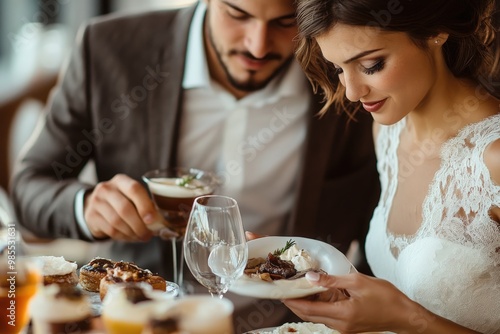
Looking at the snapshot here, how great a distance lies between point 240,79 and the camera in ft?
9.60

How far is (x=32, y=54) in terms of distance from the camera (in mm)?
5852

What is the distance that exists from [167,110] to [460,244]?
1.40 m

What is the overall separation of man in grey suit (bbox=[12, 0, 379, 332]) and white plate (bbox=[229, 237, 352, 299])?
96 cm

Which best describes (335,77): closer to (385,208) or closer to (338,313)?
(385,208)

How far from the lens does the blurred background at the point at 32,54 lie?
5246 mm

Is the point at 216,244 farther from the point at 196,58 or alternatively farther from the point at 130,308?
the point at 196,58

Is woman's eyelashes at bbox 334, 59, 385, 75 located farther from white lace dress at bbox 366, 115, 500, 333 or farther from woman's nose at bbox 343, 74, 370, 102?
white lace dress at bbox 366, 115, 500, 333

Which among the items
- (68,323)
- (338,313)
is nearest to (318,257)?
(338,313)

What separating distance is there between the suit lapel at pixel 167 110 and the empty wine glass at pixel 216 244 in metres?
1.26

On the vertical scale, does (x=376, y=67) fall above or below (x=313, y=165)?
above

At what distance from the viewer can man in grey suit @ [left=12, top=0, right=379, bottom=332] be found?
296 cm

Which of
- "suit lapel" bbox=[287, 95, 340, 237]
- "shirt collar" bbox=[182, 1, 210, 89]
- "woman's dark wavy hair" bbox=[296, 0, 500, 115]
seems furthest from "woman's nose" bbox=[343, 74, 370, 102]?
"shirt collar" bbox=[182, 1, 210, 89]

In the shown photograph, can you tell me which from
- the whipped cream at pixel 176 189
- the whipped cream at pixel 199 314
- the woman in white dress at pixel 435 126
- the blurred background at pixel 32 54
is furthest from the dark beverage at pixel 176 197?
the blurred background at pixel 32 54

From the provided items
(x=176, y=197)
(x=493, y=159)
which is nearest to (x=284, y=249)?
(x=176, y=197)
